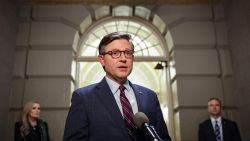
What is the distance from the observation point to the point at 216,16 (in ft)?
16.1

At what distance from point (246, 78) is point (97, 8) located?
2.90 meters

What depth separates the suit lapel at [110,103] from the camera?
4.34 ft

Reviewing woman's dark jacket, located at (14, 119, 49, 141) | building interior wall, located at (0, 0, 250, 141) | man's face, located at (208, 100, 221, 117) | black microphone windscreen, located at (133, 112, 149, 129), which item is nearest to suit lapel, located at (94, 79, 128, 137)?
black microphone windscreen, located at (133, 112, 149, 129)

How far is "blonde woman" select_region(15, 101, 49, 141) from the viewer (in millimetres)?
3484

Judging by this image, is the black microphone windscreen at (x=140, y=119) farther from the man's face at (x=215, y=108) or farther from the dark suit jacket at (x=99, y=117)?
the man's face at (x=215, y=108)

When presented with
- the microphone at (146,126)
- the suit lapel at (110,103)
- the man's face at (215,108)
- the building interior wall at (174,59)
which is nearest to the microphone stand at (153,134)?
the microphone at (146,126)

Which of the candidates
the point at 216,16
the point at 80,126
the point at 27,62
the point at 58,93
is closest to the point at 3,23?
the point at 27,62

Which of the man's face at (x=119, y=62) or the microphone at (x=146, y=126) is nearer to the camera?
the microphone at (x=146, y=126)

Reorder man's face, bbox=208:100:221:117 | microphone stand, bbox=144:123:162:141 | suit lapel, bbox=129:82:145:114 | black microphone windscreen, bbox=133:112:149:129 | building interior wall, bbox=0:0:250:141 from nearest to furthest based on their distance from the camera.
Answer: microphone stand, bbox=144:123:162:141 < black microphone windscreen, bbox=133:112:149:129 < suit lapel, bbox=129:82:145:114 < man's face, bbox=208:100:221:117 < building interior wall, bbox=0:0:250:141

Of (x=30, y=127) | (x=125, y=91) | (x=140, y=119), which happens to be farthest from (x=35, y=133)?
(x=140, y=119)

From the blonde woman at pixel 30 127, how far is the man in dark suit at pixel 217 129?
2301 millimetres

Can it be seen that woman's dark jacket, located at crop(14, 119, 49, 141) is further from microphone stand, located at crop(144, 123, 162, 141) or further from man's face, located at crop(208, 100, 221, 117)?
microphone stand, located at crop(144, 123, 162, 141)

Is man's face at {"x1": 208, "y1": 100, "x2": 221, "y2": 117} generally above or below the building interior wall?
below

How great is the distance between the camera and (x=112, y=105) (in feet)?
4.55
